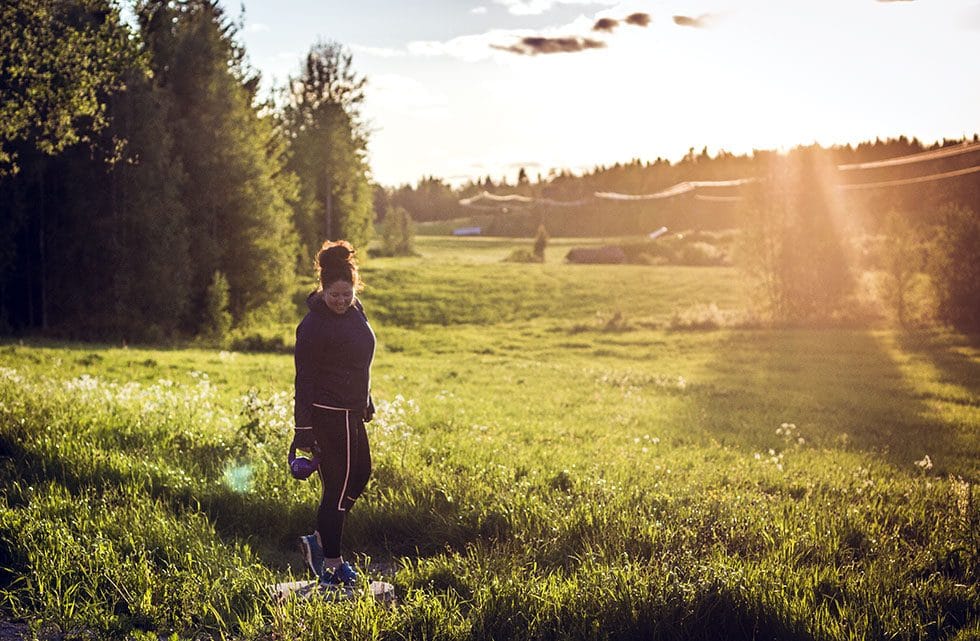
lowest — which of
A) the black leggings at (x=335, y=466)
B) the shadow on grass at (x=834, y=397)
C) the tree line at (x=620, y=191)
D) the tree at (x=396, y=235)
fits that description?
the shadow on grass at (x=834, y=397)

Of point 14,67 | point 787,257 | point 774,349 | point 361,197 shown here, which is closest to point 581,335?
point 774,349

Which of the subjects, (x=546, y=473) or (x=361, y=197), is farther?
(x=361, y=197)

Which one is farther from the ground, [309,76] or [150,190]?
[309,76]

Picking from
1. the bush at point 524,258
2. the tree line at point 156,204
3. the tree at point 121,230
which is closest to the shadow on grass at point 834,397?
the tree line at point 156,204

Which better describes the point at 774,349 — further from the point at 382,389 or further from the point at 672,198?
the point at 672,198

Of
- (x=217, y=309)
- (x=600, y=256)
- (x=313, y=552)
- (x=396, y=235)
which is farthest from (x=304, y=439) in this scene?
(x=600, y=256)

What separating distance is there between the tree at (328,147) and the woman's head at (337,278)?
133 feet

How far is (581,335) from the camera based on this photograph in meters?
38.2

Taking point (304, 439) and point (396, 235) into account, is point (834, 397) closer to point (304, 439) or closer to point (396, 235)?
point (304, 439)

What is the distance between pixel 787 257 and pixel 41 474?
4031 cm

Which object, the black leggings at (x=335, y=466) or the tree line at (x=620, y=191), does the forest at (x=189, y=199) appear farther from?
the tree line at (x=620, y=191)

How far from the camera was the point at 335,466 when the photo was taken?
5734 mm

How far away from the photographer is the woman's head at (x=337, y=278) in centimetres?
567

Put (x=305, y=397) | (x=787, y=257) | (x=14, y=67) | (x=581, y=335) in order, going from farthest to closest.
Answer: (x=787, y=257) → (x=581, y=335) → (x=14, y=67) → (x=305, y=397)
